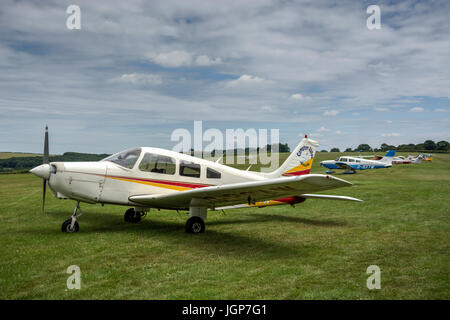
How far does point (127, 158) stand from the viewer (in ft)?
28.8

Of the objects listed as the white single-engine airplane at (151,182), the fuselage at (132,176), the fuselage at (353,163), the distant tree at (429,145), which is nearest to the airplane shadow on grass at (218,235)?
the white single-engine airplane at (151,182)

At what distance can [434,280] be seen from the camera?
4.85 metres

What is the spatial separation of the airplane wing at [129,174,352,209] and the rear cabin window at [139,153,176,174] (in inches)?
32.5

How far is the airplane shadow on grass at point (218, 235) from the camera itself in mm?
6605

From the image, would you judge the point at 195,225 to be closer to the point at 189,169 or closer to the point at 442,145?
the point at 189,169

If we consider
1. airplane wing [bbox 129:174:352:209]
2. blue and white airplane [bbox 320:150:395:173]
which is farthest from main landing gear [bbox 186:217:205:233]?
blue and white airplane [bbox 320:150:395:173]

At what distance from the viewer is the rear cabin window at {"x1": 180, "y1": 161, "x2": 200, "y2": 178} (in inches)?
355

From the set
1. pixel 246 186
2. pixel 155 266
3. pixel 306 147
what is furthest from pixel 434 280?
pixel 306 147

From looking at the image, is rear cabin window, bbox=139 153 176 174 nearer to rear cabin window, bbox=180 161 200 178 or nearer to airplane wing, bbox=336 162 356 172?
rear cabin window, bbox=180 161 200 178

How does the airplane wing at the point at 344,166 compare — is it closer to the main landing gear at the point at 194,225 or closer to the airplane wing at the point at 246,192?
the airplane wing at the point at 246,192

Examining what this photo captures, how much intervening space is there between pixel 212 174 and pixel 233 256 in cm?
350

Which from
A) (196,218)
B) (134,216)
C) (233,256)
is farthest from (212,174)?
(233,256)

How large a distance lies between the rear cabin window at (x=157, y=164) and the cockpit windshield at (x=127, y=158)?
23 centimetres

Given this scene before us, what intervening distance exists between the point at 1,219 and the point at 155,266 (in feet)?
25.7
